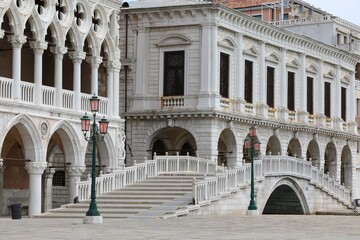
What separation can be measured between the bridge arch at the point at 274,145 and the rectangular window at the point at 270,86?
194 centimetres

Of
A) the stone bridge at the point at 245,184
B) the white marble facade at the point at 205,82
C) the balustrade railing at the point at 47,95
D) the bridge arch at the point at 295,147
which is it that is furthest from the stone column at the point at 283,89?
the balustrade railing at the point at 47,95

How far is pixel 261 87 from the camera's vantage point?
57.8 m

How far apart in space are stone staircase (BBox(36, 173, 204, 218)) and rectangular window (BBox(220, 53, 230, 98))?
31.2 ft

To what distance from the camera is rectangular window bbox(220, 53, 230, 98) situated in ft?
177

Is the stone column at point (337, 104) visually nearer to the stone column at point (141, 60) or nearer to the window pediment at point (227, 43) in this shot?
the window pediment at point (227, 43)

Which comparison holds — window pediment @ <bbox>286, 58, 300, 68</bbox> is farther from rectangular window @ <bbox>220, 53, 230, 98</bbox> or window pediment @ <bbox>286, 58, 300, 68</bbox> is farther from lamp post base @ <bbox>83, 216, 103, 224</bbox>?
lamp post base @ <bbox>83, 216, 103, 224</bbox>

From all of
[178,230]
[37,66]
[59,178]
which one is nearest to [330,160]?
[59,178]

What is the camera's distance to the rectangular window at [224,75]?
54.0 metres

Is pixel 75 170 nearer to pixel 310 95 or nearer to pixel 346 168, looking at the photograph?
pixel 310 95

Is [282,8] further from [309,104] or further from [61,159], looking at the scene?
[61,159]

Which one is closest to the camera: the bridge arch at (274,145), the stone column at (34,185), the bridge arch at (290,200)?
the stone column at (34,185)

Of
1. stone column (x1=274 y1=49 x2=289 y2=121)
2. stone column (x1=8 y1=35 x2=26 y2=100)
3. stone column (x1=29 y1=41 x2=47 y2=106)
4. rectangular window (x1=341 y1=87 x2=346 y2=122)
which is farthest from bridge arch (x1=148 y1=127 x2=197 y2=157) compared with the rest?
rectangular window (x1=341 y1=87 x2=346 y2=122)

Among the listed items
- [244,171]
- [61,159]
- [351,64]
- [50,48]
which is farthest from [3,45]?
[351,64]

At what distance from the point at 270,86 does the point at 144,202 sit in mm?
20283
